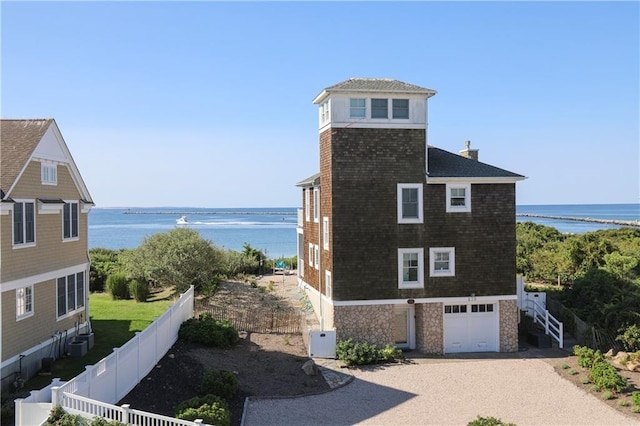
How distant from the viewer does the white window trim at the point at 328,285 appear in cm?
2256

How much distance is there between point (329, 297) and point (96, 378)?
36.8 feet

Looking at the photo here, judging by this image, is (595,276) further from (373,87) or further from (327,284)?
(373,87)

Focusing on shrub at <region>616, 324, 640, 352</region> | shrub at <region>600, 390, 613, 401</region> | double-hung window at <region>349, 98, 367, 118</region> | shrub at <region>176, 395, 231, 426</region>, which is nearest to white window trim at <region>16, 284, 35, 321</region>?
shrub at <region>176, 395, 231, 426</region>

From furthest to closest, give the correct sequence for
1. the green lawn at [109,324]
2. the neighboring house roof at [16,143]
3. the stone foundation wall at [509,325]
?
the stone foundation wall at [509,325], the green lawn at [109,324], the neighboring house roof at [16,143]

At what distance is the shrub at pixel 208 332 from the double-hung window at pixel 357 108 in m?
9.67

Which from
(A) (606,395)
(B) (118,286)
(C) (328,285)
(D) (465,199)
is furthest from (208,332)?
(A) (606,395)

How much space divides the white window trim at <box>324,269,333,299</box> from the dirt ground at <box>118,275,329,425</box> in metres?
2.28

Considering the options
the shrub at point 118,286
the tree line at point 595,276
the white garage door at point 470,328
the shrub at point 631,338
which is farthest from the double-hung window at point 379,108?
the shrub at point 118,286

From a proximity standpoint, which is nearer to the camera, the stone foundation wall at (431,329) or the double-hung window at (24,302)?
the double-hung window at (24,302)

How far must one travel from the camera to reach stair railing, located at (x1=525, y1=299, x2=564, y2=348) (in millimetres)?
23052

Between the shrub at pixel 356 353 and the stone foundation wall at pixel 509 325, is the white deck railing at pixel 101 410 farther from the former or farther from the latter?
the stone foundation wall at pixel 509 325

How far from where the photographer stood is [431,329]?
22594mm

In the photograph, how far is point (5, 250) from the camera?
16297 mm

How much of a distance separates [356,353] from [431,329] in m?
3.69
